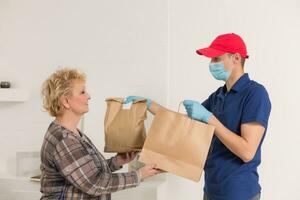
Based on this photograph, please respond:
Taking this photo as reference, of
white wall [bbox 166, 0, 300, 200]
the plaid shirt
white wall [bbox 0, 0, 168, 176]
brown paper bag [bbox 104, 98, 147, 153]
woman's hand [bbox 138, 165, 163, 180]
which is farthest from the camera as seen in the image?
white wall [bbox 0, 0, 168, 176]

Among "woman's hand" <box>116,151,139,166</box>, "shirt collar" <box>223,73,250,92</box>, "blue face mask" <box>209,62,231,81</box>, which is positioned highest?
"blue face mask" <box>209,62,231,81</box>

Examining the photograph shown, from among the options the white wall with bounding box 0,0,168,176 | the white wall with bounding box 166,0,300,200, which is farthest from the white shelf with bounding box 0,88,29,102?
the white wall with bounding box 166,0,300,200

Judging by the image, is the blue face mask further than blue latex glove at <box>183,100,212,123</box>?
Yes

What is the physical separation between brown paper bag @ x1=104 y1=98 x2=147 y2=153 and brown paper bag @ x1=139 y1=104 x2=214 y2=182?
0.66 ft

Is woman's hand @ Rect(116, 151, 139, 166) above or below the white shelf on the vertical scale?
below

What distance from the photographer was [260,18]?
2.25 m

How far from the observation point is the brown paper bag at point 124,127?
176 cm

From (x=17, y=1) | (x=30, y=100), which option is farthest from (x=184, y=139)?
(x=17, y=1)

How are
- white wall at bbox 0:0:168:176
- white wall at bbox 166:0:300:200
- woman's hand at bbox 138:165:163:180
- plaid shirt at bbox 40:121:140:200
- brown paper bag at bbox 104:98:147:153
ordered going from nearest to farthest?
1. plaid shirt at bbox 40:121:140:200
2. woman's hand at bbox 138:165:163:180
3. brown paper bag at bbox 104:98:147:153
4. white wall at bbox 166:0:300:200
5. white wall at bbox 0:0:168:176

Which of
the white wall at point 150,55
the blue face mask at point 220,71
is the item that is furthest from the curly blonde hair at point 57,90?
the white wall at point 150,55

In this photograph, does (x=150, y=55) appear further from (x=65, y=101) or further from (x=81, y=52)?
(x=65, y=101)

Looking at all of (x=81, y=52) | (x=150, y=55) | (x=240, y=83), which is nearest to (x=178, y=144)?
(x=240, y=83)

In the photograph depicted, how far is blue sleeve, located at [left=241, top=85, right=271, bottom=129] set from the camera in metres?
1.47

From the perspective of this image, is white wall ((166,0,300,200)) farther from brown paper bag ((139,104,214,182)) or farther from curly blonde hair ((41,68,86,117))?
curly blonde hair ((41,68,86,117))
